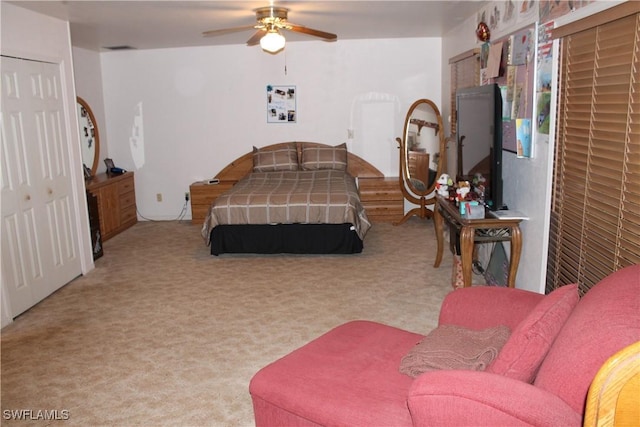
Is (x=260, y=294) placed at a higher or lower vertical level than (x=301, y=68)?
lower

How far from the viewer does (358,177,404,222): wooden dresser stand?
6.33 metres

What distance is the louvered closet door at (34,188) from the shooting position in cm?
373

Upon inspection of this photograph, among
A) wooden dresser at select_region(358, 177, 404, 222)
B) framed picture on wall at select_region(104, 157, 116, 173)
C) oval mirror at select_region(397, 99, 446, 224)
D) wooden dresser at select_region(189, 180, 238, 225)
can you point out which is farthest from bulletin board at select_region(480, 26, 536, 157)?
framed picture on wall at select_region(104, 157, 116, 173)

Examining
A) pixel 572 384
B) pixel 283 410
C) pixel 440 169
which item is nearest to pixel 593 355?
pixel 572 384

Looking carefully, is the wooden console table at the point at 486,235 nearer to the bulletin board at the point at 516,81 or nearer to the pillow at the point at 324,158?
the bulletin board at the point at 516,81

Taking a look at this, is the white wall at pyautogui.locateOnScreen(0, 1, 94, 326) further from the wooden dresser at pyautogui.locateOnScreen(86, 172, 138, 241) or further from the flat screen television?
the flat screen television

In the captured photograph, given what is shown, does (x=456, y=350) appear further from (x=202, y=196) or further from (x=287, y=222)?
(x=202, y=196)

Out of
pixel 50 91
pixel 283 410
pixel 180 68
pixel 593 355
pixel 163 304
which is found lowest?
pixel 163 304

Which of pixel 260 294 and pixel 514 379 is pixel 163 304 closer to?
pixel 260 294

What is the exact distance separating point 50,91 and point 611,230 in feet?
13.5

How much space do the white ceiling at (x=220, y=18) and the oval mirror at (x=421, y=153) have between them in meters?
0.93

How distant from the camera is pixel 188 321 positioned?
144 inches

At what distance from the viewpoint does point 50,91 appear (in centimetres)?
425

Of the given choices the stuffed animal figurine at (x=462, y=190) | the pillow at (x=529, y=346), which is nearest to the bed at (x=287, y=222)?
the stuffed animal figurine at (x=462, y=190)
